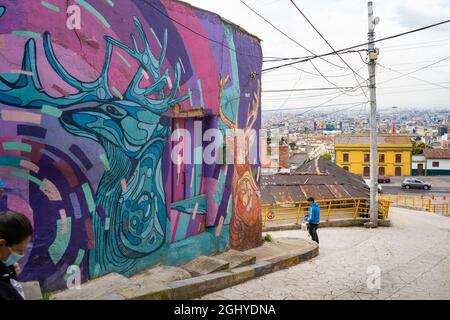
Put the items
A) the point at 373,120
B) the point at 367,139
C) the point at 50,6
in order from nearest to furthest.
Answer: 1. the point at 50,6
2. the point at 373,120
3. the point at 367,139

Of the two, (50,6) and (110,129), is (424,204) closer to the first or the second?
(110,129)

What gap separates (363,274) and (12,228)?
21.3ft

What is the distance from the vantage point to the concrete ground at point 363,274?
234 inches

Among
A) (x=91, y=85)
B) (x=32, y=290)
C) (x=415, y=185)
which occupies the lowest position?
(x=415, y=185)

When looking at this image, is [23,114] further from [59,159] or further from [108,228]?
[108,228]

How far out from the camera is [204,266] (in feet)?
20.7

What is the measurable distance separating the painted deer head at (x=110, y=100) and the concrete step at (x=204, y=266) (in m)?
2.07

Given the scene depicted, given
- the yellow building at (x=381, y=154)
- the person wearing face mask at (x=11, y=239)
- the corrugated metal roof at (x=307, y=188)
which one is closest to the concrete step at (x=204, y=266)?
the person wearing face mask at (x=11, y=239)

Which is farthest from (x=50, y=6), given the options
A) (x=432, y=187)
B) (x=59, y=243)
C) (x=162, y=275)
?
(x=432, y=187)

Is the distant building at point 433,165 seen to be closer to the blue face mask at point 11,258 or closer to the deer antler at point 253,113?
the deer antler at point 253,113

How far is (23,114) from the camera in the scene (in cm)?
445

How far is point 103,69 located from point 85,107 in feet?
2.11

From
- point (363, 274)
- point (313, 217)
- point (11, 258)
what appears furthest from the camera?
point (313, 217)
